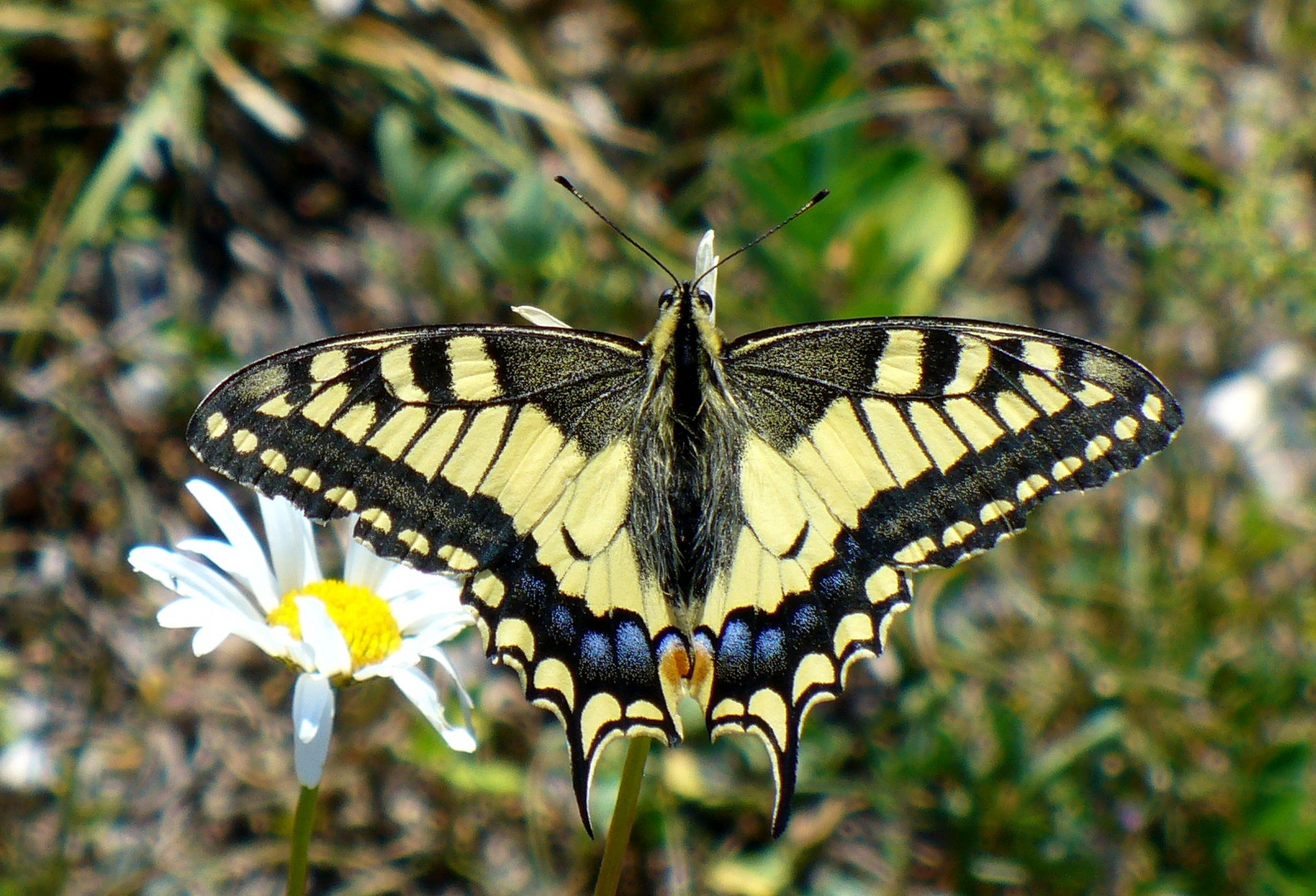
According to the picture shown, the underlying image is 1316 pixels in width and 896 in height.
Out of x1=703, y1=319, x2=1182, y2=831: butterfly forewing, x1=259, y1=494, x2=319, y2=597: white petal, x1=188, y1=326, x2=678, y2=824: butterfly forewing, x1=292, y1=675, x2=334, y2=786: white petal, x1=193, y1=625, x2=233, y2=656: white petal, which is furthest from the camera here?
x1=259, y1=494, x2=319, y2=597: white petal

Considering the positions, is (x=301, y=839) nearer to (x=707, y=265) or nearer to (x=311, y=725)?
(x=311, y=725)

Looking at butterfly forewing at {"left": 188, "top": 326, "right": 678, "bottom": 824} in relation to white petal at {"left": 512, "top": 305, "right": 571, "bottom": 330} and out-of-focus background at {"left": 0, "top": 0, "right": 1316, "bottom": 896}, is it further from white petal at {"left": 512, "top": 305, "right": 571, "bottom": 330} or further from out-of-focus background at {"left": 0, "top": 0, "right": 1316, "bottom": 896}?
out-of-focus background at {"left": 0, "top": 0, "right": 1316, "bottom": 896}

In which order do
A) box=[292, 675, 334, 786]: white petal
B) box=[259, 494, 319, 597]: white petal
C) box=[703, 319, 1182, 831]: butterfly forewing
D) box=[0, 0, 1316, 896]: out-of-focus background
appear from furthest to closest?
box=[0, 0, 1316, 896]: out-of-focus background → box=[259, 494, 319, 597]: white petal → box=[703, 319, 1182, 831]: butterfly forewing → box=[292, 675, 334, 786]: white petal

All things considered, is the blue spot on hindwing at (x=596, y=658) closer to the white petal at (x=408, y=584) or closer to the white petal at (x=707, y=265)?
the white petal at (x=408, y=584)

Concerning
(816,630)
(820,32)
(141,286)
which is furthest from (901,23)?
(816,630)

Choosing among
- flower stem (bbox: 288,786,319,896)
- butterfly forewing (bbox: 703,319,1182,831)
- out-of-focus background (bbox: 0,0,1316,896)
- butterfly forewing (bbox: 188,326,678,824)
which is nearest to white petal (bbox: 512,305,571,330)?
butterfly forewing (bbox: 188,326,678,824)

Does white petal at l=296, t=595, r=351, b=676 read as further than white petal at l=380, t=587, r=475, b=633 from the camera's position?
No

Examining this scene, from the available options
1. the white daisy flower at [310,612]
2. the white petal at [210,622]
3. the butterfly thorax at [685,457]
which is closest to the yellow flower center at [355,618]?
the white daisy flower at [310,612]
